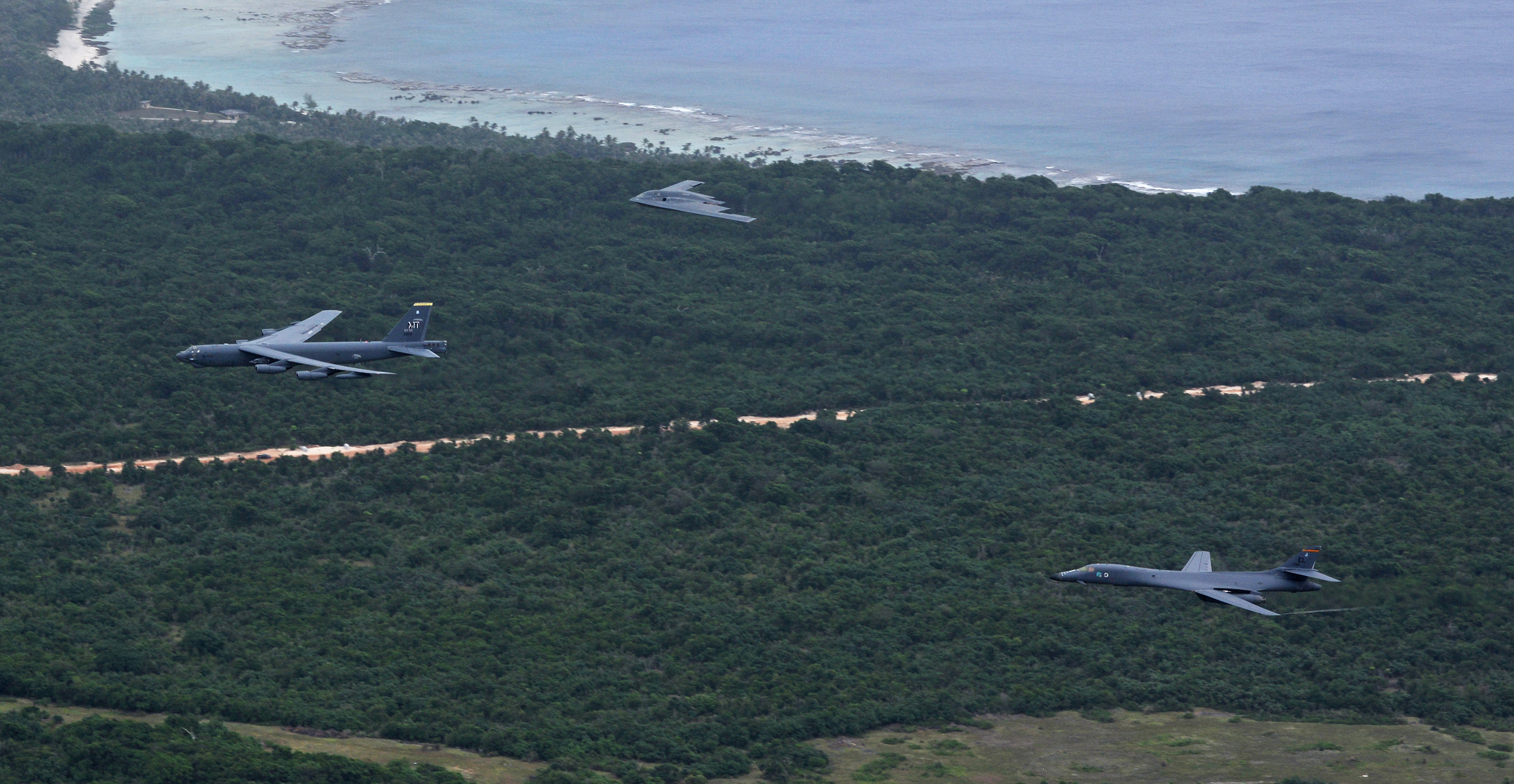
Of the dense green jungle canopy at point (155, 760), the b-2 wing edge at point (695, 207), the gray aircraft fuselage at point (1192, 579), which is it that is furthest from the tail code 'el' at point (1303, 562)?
the b-2 wing edge at point (695, 207)

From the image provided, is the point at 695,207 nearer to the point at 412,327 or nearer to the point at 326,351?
the point at 412,327

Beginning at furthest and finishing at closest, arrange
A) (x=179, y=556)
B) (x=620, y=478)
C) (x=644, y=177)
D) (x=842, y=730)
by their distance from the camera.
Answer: (x=644, y=177) < (x=620, y=478) < (x=179, y=556) < (x=842, y=730)

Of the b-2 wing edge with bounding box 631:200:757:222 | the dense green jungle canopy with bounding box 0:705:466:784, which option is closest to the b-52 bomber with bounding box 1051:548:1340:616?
the dense green jungle canopy with bounding box 0:705:466:784

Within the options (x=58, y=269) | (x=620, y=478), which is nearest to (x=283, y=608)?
(x=620, y=478)

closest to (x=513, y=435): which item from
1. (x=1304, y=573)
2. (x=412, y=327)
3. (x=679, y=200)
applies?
(x=679, y=200)

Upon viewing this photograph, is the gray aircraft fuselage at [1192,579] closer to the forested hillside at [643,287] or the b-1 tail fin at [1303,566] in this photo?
the b-1 tail fin at [1303,566]

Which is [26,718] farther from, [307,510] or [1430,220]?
[1430,220]
